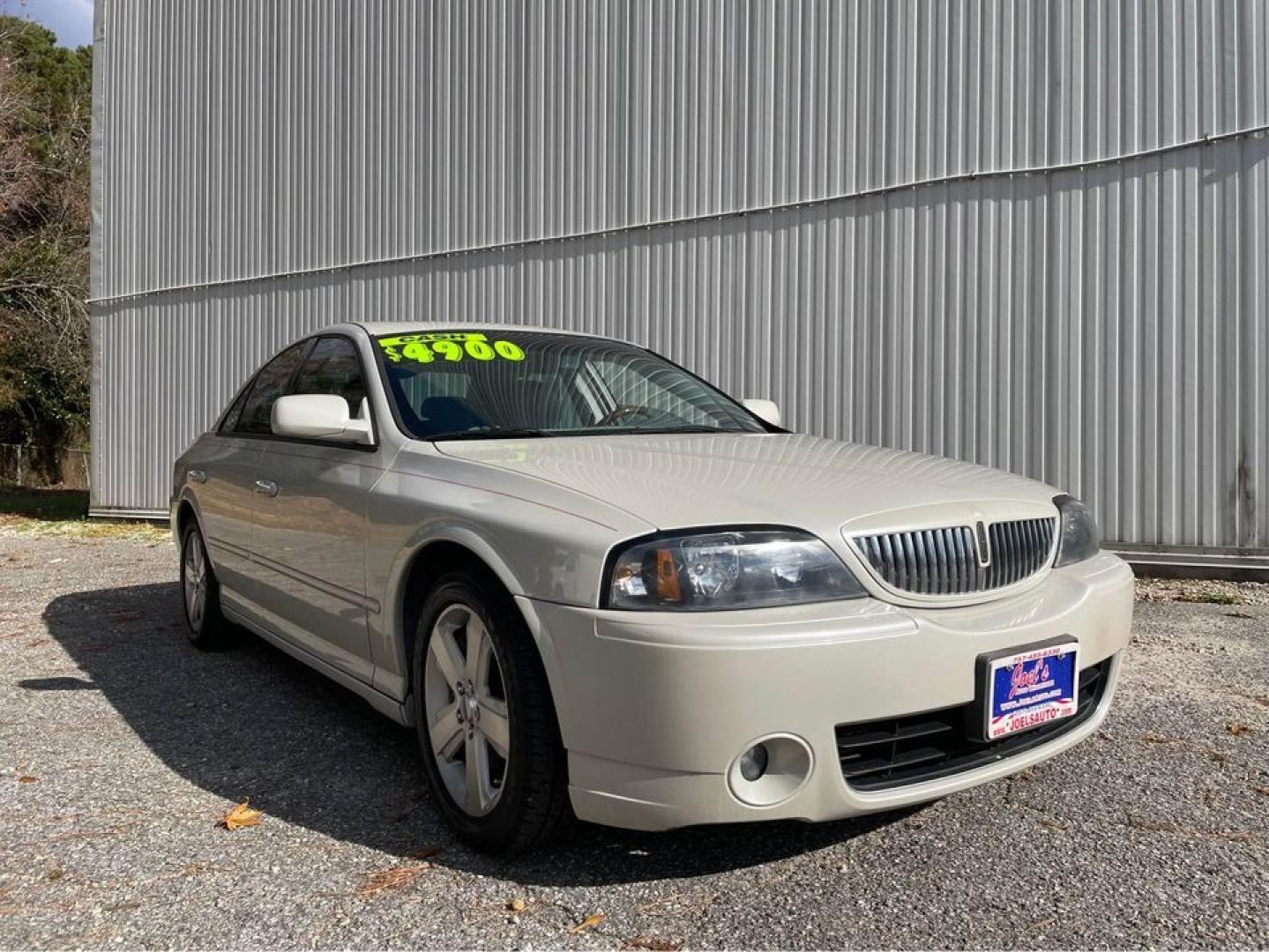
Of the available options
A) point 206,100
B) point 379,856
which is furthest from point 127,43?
point 379,856

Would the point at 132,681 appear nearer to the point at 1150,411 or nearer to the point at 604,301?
the point at 604,301

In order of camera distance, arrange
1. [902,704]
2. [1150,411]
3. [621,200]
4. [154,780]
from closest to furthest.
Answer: [902,704] < [154,780] < [1150,411] < [621,200]

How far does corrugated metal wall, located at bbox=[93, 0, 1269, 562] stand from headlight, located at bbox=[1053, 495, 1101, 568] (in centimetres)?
392

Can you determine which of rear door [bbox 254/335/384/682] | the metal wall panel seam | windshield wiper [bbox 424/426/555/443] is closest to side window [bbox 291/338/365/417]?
rear door [bbox 254/335/384/682]

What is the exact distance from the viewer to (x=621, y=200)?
8648mm

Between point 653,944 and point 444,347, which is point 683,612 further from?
point 444,347

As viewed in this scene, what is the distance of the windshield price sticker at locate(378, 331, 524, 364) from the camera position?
11.8ft

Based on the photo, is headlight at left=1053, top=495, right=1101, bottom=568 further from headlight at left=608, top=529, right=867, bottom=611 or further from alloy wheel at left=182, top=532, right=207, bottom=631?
alloy wheel at left=182, top=532, right=207, bottom=631

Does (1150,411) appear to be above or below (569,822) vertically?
above

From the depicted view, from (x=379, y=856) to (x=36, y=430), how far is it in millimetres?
20861

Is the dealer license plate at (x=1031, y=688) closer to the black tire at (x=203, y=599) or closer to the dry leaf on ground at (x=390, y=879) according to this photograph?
the dry leaf on ground at (x=390, y=879)

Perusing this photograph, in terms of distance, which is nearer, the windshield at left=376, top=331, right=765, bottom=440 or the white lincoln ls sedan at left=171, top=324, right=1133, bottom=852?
the white lincoln ls sedan at left=171, top=324, right=1133, bottom=852

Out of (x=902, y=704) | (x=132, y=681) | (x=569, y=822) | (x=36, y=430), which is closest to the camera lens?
(x=902, y=704)

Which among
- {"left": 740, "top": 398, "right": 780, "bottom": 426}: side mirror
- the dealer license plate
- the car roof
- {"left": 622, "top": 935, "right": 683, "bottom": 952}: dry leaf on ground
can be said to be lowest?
{"left": 622, "top": 935, "right": 683, "bottom": 952}: dry leaf on ground
